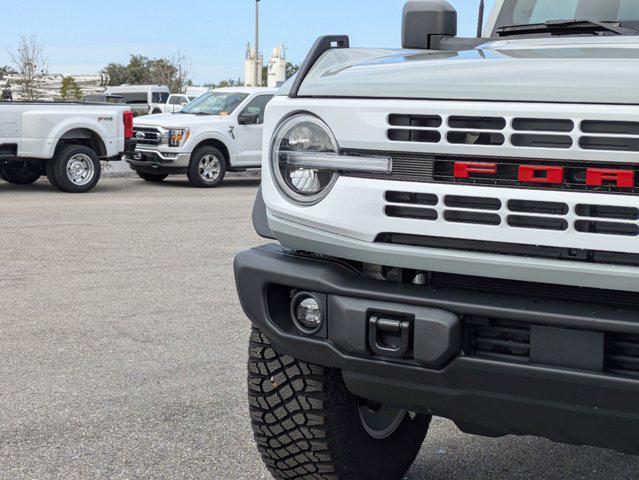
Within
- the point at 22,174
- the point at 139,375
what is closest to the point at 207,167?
the point at 22,174

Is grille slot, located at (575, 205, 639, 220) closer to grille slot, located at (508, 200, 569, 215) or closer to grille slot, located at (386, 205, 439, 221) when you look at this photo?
grille slot, located at (508, 200, 569, 215)

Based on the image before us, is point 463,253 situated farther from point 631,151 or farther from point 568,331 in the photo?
point 631,151

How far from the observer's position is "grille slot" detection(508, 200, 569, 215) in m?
2.55

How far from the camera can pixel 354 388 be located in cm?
296

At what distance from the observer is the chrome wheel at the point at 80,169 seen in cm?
1507

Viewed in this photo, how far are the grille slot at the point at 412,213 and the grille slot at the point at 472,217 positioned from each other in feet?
0.13

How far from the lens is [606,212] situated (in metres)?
2.51

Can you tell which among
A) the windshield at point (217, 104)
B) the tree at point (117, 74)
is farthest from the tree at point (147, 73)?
the windshield at point (217, 104)

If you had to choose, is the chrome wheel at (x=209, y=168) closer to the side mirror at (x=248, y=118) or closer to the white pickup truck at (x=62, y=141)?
the side mirror at (x=248, y=118)

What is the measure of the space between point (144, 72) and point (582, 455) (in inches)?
3173

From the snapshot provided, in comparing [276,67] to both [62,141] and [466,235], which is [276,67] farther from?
[466,235]

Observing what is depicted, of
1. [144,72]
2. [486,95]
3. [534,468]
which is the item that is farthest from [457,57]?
[144,72]

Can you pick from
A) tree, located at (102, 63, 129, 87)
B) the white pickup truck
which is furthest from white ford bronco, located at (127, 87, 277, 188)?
tree, located at (102, 63, 129, 87)

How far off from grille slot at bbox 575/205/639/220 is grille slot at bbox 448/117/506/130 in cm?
30
